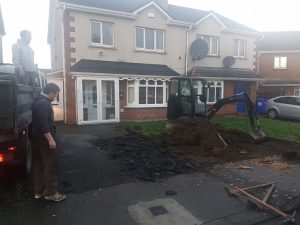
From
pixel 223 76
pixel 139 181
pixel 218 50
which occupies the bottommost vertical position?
pixel 139 181

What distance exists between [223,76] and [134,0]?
771 cm

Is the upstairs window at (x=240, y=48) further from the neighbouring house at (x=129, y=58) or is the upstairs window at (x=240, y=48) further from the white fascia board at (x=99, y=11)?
the white fascia board at (x=99, y=11)

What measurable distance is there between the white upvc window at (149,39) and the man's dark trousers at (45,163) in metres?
12.3

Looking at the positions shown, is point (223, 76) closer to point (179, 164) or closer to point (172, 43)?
point (172, 43)

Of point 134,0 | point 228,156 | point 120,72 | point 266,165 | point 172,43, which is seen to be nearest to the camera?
point 266,165

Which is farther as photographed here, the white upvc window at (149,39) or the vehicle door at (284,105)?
the vehicle door at (284,105)

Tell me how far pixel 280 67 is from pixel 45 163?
96.7 feet

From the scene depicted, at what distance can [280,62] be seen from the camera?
29.4 m

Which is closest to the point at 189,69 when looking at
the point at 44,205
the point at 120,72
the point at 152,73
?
the point at 152,73

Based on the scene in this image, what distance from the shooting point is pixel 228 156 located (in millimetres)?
7797

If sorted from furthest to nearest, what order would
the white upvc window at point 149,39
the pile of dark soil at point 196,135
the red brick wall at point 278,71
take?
1. the red brick wall at point 278,71
2. the white upvc window at point 149,39
3. the pile of dark soil at point 196,135

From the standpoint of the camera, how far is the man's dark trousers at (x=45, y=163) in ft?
15.9

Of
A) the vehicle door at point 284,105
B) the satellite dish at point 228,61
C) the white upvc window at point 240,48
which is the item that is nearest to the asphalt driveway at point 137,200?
the vehicle door at point 284,105

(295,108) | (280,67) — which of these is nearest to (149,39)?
(295,108)
